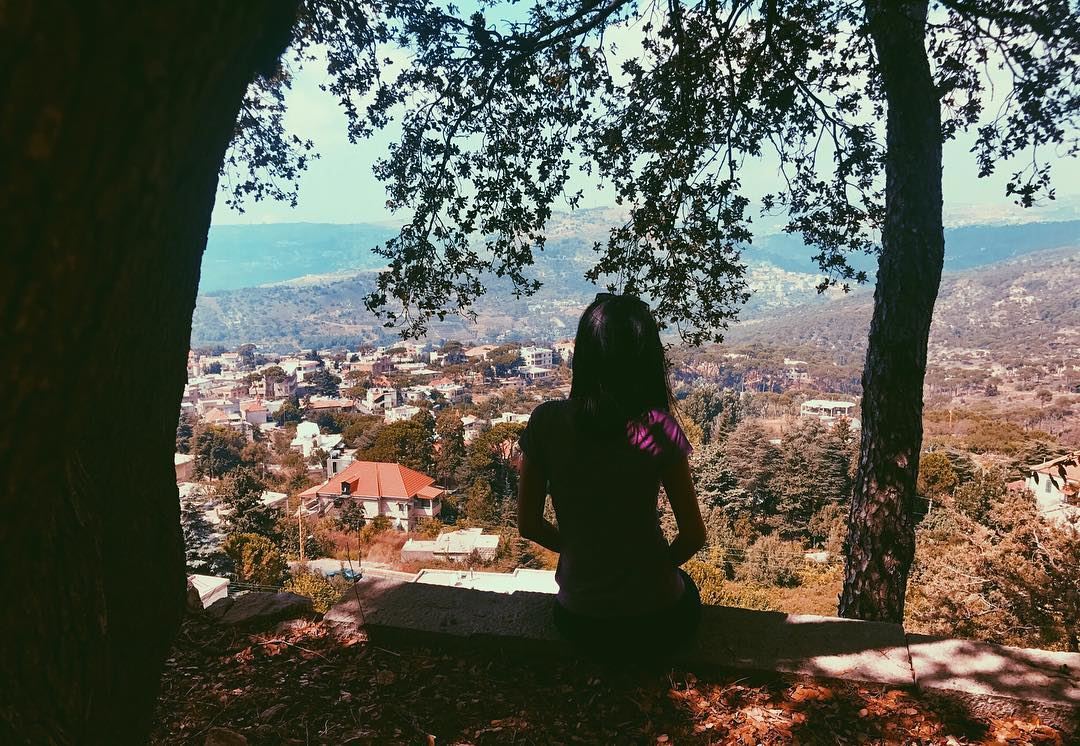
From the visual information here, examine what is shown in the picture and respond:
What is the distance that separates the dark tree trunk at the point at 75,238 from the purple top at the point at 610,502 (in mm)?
935

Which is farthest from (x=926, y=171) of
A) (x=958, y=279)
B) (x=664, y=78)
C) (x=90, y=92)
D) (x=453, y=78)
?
(x=958, y=279)

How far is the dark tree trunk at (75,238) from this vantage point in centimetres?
53

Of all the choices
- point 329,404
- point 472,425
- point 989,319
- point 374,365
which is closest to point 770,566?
point 472,425

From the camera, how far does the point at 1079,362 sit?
4775 cm

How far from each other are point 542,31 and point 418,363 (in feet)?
236

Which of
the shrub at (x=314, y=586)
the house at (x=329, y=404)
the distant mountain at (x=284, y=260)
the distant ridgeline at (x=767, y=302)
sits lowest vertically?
the shrub at (x=314, y=586)

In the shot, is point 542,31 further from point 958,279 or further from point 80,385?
point 958,279

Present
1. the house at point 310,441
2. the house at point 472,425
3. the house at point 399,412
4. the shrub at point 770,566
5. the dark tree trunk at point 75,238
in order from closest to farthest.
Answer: the dark tree trunk at point 75,238 < the shrub at point 770,566 < the house at point 472,425 < the house at point 310,441 < the house at point 399,412

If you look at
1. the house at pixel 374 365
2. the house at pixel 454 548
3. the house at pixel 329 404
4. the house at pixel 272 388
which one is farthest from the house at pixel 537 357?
the house at pixel 454 548

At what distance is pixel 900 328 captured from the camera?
315 cm

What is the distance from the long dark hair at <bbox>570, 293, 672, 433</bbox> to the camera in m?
1.60

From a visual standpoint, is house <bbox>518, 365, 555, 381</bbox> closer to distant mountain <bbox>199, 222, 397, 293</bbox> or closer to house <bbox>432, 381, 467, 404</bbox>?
house <bbox>432, 381, 467, 404</bbox>

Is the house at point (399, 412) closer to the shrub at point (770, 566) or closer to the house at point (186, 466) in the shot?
the house at point (186, 466)

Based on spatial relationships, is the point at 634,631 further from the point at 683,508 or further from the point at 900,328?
the point at 900,328
